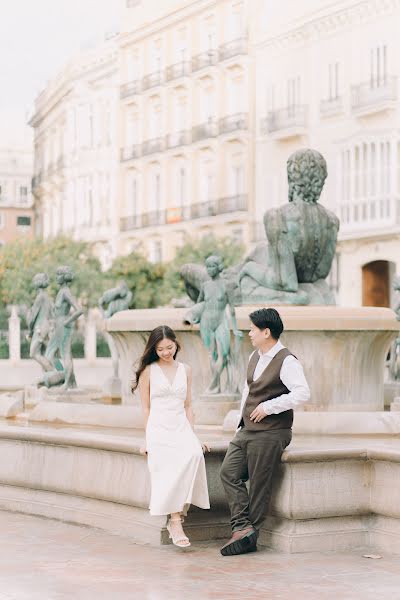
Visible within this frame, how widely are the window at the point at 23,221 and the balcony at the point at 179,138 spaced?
121 ft

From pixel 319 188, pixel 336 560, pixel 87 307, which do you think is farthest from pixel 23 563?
pixel 87 307

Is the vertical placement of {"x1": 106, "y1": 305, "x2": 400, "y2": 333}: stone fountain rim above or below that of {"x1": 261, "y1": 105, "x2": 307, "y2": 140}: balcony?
below

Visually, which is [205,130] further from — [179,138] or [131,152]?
[131,152]

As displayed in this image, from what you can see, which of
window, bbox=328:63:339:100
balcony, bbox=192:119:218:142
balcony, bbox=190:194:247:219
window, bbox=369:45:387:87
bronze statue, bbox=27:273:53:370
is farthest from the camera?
balcony, bbox=192:119:218:142

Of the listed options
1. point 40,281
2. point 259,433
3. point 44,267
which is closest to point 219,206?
point 44,267

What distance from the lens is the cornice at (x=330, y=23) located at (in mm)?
41719

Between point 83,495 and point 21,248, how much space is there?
137 ft

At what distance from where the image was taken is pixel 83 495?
9.16 m

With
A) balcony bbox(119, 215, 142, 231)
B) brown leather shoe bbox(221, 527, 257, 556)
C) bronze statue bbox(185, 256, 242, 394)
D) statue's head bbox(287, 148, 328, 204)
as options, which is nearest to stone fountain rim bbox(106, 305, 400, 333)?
bronze statue bbox(185, 256, 242, 394)

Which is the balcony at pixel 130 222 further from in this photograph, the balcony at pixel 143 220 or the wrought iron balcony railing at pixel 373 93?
the wrought iron balcony railing at pixel 373 93

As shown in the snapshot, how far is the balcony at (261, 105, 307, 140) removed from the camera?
45188mm

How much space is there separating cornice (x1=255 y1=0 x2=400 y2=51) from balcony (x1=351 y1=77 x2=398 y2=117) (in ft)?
6.96

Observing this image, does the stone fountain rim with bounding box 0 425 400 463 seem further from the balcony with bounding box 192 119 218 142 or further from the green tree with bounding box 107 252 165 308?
the balcony with bounding box 192 119 218 142

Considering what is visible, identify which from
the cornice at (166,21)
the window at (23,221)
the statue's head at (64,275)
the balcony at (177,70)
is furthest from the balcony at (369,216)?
the window at (23,221)
